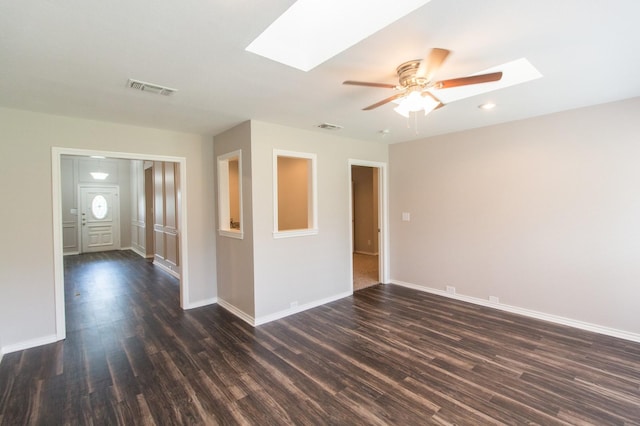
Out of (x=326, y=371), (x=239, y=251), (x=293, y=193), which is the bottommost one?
(x=326, y=371)

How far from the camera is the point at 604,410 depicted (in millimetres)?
2117

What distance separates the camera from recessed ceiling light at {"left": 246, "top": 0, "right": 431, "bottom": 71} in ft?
6.00

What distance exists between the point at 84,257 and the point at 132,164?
3204mm

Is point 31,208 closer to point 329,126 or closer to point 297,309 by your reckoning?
point 297,309

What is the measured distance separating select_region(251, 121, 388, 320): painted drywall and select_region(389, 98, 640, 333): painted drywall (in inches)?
50.9

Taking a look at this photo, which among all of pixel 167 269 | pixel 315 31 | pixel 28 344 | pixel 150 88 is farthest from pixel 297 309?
pixel 167 269

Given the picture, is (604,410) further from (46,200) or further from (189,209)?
(46,200)

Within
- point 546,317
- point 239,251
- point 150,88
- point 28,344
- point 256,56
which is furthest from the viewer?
point 239,251

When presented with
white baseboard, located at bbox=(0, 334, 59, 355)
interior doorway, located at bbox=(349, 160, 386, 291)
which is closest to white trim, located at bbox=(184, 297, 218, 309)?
white baseboard, located at bbox=(0, 334, 59, 355)

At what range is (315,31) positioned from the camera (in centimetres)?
210

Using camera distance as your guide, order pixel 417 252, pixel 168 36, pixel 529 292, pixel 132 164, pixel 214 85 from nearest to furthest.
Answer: pixel 168 36 < pixel 214 85 < pixel 529 292 < pixel 417 252 < pixel 132 164

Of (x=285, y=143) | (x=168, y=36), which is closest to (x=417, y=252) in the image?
(x=285, y=143)

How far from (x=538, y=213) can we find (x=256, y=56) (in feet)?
12.5

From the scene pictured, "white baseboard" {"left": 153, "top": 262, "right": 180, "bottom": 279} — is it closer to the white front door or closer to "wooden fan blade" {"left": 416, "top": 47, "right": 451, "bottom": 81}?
the white front door
